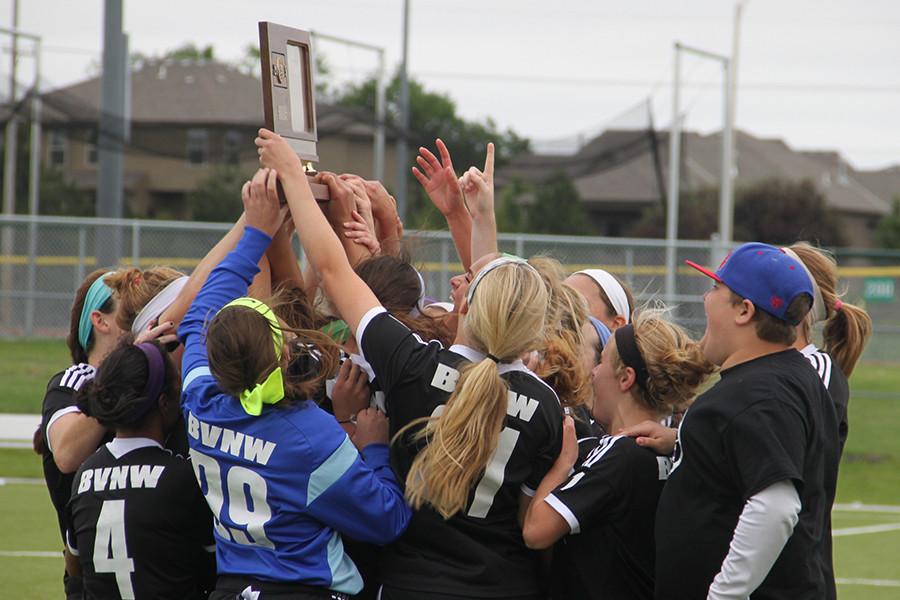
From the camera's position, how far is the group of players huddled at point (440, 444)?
3.04 metres

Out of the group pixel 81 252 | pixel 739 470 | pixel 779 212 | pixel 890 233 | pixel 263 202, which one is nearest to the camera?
pixel 739 470

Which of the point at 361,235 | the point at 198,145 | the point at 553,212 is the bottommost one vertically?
the point at 361,235

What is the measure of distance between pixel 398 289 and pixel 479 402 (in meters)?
0.61

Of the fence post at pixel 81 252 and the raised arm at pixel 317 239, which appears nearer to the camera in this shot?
the raised arm at pixel 317 239

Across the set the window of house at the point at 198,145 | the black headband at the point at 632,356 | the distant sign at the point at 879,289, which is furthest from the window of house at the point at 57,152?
the black headband at the point at 632,356

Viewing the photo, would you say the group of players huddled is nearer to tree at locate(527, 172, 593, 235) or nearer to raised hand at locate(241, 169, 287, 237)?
raised hand at locate(241, 169, 287, 237)

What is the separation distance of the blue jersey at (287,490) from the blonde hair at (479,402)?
14 centimetres

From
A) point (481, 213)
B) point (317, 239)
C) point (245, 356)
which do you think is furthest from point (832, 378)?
point (245, 356)

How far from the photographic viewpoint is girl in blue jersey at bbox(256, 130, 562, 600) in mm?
3018

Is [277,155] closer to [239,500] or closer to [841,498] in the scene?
[239,500]

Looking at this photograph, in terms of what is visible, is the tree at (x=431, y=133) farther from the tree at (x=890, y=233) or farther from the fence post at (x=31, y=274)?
the tree at (x=890, y=233)

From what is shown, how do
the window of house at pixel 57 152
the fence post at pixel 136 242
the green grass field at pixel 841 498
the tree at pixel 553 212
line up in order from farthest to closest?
the window of house at pixel 57 152
the tree at pixel 553 212
the fence post at pixel 136 242
the green grass field at pixel 841 498

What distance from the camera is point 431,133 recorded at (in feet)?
75.2

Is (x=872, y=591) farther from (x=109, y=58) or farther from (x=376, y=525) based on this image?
(x=109, y=58)
